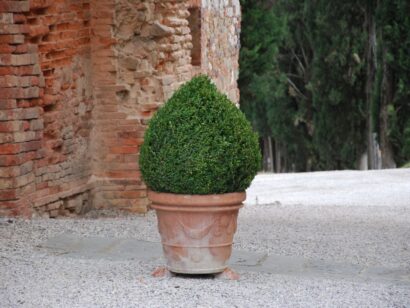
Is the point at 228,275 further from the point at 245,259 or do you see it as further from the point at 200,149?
the point at 245,259

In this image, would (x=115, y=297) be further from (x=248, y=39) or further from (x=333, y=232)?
(x=248, y=39)

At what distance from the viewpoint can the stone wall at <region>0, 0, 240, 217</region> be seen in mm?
10039

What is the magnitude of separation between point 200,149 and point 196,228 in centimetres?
54

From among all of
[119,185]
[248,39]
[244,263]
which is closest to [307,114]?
[248,39]

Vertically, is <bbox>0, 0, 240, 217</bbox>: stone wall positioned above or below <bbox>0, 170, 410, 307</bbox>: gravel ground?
above

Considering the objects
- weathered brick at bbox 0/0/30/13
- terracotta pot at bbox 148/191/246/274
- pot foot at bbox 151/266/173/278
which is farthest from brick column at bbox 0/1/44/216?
terracotta pot at bbox 148/191/246/274

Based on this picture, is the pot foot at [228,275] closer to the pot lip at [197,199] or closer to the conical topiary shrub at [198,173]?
the conical topiary shrub at [198,173]

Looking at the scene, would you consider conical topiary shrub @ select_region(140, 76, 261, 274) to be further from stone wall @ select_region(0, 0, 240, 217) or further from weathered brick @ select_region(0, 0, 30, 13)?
weathered brick @ select_region(0, 0, 30, 13)

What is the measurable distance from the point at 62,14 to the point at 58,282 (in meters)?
4.12

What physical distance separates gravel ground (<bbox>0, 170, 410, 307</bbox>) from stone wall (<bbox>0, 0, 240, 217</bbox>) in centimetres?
46

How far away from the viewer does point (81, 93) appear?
1130 centimetres

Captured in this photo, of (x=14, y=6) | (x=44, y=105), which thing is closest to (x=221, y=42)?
(x=44, y=105)

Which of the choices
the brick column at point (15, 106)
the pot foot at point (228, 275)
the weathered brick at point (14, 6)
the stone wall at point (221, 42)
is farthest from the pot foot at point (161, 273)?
the stone wall at point (221, 42)

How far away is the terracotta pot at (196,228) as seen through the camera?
24.0 ft
